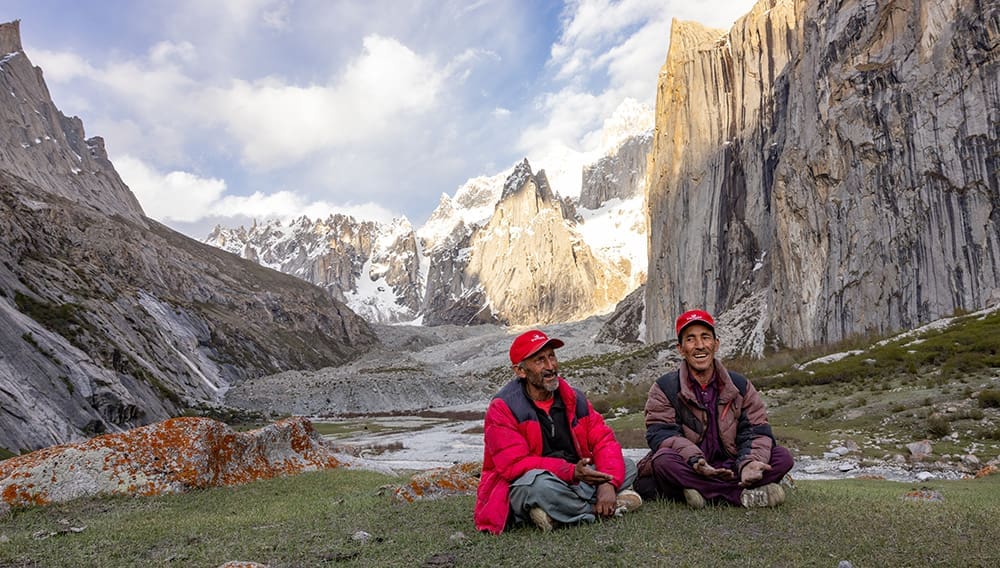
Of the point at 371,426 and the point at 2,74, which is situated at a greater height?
the point at 2,74

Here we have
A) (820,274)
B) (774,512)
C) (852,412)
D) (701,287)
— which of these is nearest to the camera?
(774,512)

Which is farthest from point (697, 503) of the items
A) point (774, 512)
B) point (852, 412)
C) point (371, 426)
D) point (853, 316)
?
point (371, 426)

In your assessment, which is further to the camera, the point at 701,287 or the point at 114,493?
the point at 701,287

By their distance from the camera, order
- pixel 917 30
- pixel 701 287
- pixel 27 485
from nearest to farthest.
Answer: pixel 27 485
pixel 917 30
pixel 701 287

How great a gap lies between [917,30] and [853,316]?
19.6m

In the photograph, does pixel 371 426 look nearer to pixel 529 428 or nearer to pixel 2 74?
pixel 529 428

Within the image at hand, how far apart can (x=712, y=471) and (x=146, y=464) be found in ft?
33.3

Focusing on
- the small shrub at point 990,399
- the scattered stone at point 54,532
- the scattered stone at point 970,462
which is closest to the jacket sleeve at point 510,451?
the scattered stone at point 54,532

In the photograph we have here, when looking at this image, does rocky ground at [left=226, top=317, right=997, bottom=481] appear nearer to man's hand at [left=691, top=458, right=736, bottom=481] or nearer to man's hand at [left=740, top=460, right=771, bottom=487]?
man's hand at [left=740, top=460, right=771, bottom=487]

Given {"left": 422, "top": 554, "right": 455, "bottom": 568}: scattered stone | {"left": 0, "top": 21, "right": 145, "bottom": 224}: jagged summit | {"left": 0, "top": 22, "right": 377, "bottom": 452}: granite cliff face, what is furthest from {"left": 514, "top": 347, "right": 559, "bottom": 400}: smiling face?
{"left": 0, "top": 21, "right": 145, "bottom": 224}: jagged summit

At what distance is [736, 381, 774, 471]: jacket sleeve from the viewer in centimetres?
673

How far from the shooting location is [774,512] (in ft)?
20.7

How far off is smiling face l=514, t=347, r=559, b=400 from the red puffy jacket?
13 cm

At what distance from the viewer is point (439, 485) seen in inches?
376
